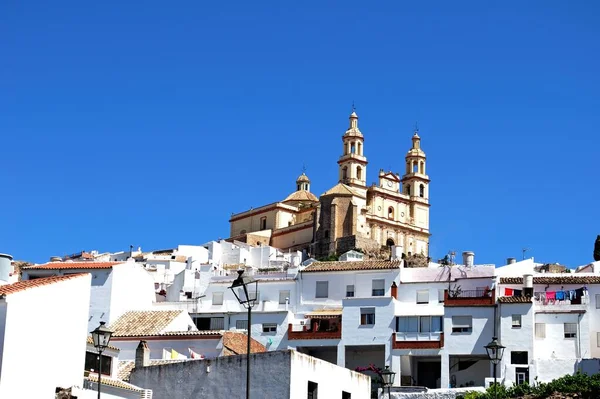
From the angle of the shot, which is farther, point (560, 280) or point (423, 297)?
point (423, 297)

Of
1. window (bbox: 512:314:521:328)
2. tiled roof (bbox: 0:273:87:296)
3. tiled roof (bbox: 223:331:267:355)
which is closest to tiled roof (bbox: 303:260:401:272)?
window (bbox: 512:314:521:328)

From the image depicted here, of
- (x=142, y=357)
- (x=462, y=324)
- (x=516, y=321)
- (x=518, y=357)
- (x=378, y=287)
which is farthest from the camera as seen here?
(x=378, y=287)

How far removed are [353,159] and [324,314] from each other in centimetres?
8559

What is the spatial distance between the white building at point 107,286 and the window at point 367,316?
13.5 m

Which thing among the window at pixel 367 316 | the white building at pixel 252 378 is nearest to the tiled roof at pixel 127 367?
the white building at pixel 252 378

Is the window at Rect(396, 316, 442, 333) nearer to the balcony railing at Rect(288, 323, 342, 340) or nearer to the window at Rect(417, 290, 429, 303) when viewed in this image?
the balcony railing at Rect(288, 323, 342, 340)

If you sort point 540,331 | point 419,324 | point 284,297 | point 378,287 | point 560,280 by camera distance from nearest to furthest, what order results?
point 540,331 → point 419,324 → point 560,280 → point 378,287 → point 284,297

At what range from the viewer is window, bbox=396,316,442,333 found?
197 feet

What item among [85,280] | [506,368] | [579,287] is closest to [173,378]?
[85,280]

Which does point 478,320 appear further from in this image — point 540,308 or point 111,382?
point 111,382

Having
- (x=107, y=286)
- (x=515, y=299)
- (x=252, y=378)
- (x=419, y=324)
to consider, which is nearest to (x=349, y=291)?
(x=419, y=324)

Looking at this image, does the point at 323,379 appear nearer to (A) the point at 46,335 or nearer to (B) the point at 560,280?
(A) the point at 46,335

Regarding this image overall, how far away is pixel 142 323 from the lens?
189 feet

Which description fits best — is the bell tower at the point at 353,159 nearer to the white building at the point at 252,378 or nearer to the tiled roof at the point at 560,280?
the tiled roof at the point at 560,280
